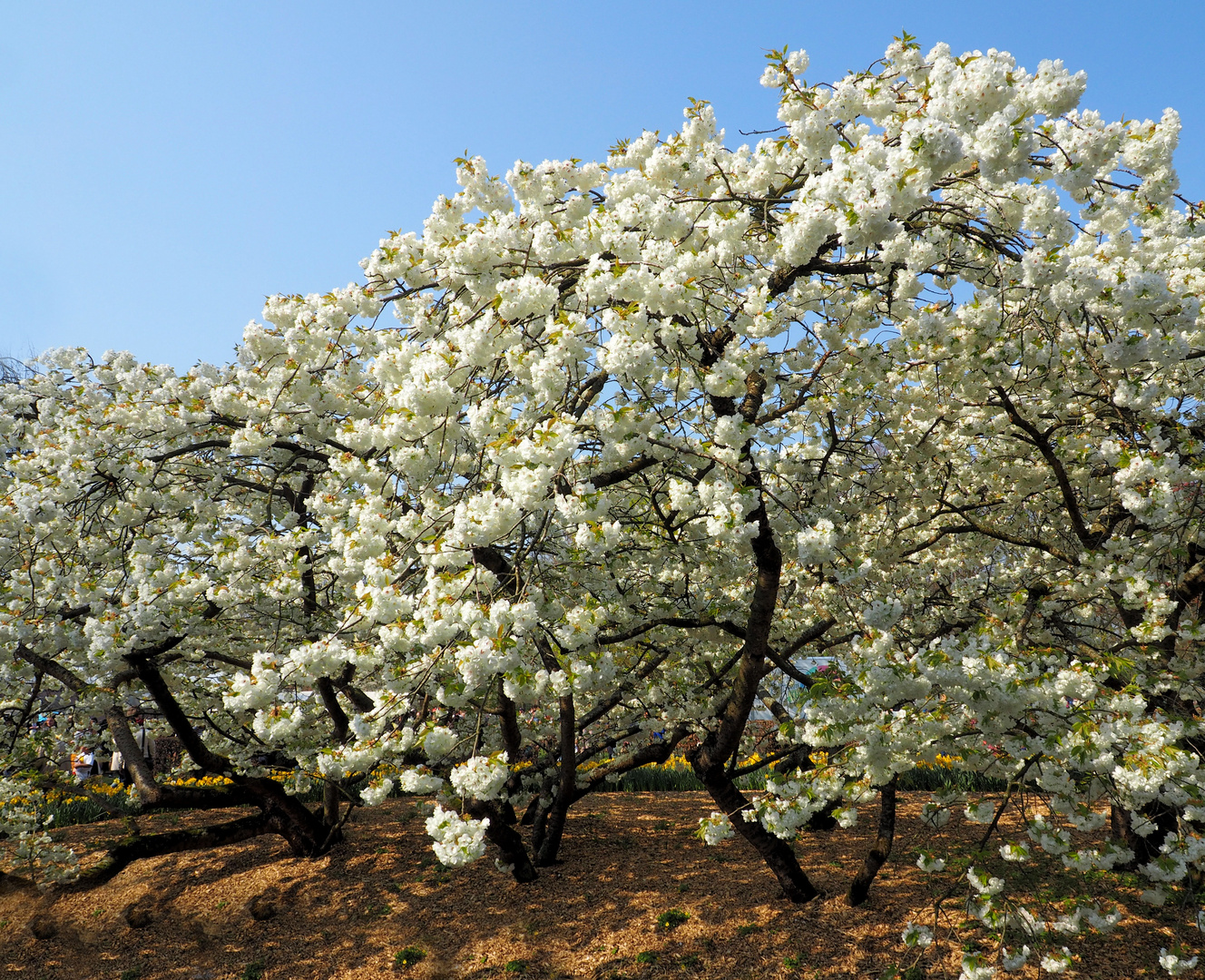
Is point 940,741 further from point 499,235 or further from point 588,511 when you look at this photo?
point 499,235

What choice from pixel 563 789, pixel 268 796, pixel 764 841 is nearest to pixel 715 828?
pixel 764 841

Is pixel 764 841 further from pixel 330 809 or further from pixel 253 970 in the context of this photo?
pixel 330 809

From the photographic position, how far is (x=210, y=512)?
6258mm

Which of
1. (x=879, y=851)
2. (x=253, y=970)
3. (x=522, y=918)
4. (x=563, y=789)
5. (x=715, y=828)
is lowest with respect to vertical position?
(x=253, y=970)

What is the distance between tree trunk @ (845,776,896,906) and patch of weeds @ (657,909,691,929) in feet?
4.66

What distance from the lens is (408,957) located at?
6098 millimetres

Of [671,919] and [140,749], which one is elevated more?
[140,749]

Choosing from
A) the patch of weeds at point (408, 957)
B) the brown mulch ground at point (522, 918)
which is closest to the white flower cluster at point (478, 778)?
the brown mulch ground at point (522, 918)

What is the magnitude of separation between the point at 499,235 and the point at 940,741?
12.4ft

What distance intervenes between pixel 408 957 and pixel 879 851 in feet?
13.0

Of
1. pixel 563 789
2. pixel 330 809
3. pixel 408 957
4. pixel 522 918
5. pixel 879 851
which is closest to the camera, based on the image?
pixel 879 851

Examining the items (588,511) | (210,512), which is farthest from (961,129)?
(210,512)

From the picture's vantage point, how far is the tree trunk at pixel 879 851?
5941 mm

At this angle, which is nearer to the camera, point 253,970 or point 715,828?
point 715,828
